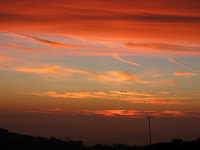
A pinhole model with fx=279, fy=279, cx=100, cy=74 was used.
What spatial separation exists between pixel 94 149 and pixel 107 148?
140 inches

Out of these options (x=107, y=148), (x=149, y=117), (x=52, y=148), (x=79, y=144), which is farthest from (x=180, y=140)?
(x=52, y=148)

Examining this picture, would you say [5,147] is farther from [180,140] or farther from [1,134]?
[180,140]

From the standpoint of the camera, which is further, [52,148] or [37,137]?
[37,137]

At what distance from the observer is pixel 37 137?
218ft

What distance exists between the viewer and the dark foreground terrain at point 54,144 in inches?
2331

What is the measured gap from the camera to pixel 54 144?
62469 mm

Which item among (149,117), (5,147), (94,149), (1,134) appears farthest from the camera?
(149,117)

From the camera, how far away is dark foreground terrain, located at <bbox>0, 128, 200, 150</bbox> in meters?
59.2

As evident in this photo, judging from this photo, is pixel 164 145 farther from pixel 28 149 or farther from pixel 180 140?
pixel 28 149

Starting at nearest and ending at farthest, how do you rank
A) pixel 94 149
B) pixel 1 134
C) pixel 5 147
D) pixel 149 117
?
pixel 5 147
pixel 94 149
pixel 1 134
pixel 149 117

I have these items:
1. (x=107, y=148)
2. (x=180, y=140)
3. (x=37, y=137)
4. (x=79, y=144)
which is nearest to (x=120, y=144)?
(x=107, y=148)

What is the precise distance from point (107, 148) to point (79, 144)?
6.69m

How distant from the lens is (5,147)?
185 feet

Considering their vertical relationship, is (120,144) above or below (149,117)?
below
